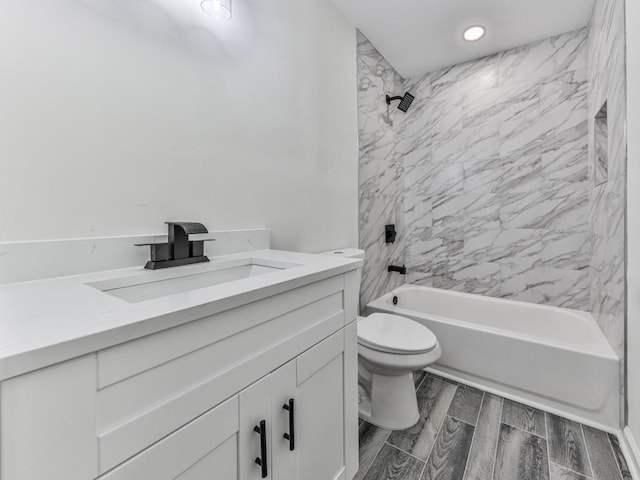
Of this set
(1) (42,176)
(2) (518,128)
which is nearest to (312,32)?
(1) (42,176)

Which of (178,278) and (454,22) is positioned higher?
(454,22)

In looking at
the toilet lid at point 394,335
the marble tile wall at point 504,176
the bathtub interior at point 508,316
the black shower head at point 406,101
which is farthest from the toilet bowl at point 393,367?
the black shower head at point 406,101

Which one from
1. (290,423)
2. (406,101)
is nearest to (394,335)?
(290,423)

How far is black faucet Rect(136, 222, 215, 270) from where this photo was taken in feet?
3.21

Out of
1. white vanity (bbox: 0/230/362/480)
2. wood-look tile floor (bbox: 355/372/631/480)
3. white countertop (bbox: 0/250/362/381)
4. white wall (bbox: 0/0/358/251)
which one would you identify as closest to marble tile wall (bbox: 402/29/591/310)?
wood-look tile floor (bbox: 355/372/631/480)

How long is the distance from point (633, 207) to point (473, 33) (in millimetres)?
1638

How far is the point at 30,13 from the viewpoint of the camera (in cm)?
81

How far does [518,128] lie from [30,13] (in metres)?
2.83

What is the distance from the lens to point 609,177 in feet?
5.41

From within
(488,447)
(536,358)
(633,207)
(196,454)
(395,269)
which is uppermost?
(633,207)

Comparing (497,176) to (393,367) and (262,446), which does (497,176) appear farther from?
(262,446)

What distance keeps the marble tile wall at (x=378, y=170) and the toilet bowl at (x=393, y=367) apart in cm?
68

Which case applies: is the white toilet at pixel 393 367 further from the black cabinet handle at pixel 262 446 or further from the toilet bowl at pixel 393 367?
the black cabinet handle at pixel 262 446

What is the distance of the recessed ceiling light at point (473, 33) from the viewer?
6.93ft
